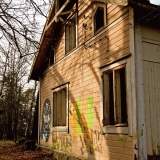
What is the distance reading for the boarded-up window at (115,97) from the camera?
6.58 metres

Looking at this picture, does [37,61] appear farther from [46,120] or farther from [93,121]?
[93,121]

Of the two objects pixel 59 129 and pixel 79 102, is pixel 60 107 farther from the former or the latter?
pixel 79 102

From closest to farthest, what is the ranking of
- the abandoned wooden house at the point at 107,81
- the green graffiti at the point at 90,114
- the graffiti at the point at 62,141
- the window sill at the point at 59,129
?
the abandoned wooden house at the point at 107,81 → the green graffiti at the point at 90,114 → the graffiti at the point at 62,141 → the window sill at the point at 59,129

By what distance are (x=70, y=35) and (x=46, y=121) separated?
462 centimetres

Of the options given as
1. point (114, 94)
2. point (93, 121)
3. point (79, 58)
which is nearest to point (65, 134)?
point (93, 121)

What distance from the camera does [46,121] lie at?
40.4ft

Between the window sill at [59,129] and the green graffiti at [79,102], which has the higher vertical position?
the green graffiti at [79,102]

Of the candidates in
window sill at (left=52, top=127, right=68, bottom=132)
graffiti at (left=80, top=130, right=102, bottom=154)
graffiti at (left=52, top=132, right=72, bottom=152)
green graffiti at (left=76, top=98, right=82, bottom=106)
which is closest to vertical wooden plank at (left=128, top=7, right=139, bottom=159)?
graffiti at (left=80, top=130, right=102, bottom=154)

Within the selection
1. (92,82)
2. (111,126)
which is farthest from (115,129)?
(92,82)

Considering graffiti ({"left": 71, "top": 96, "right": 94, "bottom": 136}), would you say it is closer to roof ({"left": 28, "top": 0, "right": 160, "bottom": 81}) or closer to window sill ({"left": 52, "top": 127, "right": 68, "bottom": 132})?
window sill ({"left": 52, "top": 127, "right": 68, "bottom": 132})

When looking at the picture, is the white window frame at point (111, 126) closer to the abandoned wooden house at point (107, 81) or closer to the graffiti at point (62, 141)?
the abandoned wooden house at point (107, 81)

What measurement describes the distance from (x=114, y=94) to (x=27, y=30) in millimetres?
3107

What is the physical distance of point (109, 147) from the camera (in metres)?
6.81

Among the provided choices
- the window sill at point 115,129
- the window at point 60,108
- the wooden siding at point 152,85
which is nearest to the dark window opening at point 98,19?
the wooden siding at point 152,85
